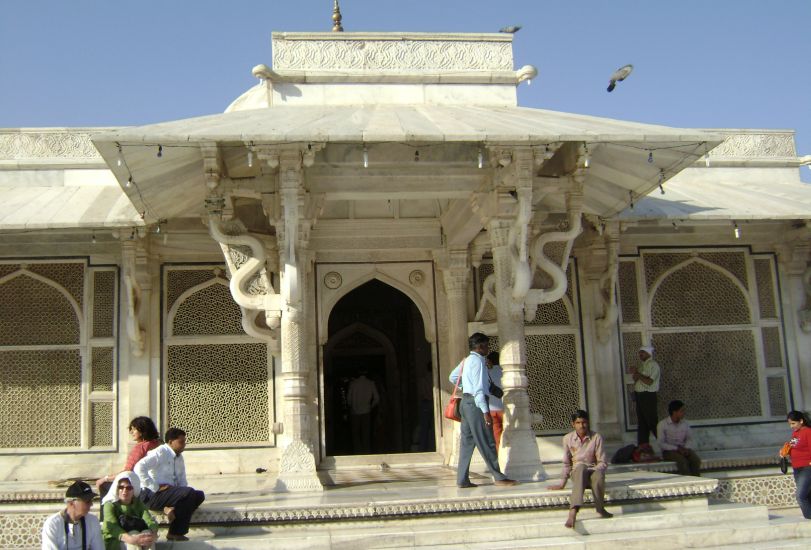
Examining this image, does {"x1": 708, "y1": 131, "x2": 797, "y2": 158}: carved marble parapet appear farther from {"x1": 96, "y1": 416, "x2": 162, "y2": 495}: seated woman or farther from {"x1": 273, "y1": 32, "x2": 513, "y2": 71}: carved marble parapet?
{"x1": 96, "y1": 416, "x2": 162, "y2": 495}: seated woman

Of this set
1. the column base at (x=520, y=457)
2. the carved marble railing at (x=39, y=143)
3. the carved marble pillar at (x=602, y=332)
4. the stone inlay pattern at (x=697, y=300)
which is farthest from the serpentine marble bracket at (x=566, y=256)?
the carved marble railing at (x=39, y=143)

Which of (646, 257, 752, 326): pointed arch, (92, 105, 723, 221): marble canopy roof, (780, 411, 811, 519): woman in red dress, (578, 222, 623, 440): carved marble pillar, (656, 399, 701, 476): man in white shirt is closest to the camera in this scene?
(92, 105, 723, 221): marble canopy roof

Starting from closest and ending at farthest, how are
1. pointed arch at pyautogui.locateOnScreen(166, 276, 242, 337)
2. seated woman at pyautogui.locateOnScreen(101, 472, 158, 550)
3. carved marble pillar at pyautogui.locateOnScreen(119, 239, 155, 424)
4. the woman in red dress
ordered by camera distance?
seated woman at pyautogui.locateOnScreen(101, 472, 158, 550), the woman in red dress, carved marble pillar at pyautogui.locateOnScreen(119, 239, 155, 424), pointed arch at pyautogui.locateOnScreen(166, 276, 242, 337)

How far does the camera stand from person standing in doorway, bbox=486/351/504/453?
7.49 meters

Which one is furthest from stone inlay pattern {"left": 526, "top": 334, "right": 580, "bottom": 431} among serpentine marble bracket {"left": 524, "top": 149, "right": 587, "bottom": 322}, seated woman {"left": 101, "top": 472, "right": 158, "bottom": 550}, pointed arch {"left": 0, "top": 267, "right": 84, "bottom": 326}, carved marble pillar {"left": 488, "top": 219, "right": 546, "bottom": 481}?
seated woman {"left": 101, "top": 472, "right": 158, "bottom": 550}

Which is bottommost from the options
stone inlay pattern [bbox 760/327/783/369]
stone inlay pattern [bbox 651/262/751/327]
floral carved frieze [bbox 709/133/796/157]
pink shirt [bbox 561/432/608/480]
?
pink shirt [bbox 561/432/608/480]

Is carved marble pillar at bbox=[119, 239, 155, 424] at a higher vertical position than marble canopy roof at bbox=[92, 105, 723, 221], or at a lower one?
lower

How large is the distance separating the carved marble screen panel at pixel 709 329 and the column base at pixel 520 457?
3000mm

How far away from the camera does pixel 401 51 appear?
9430mm

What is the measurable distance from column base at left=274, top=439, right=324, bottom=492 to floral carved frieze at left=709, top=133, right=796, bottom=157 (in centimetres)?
692

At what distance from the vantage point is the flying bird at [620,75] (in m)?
10.2

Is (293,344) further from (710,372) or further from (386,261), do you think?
(710,372)

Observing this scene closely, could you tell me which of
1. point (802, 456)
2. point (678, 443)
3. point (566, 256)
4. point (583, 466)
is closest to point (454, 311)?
point (566, 256)

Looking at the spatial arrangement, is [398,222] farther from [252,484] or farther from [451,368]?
[252,484]
